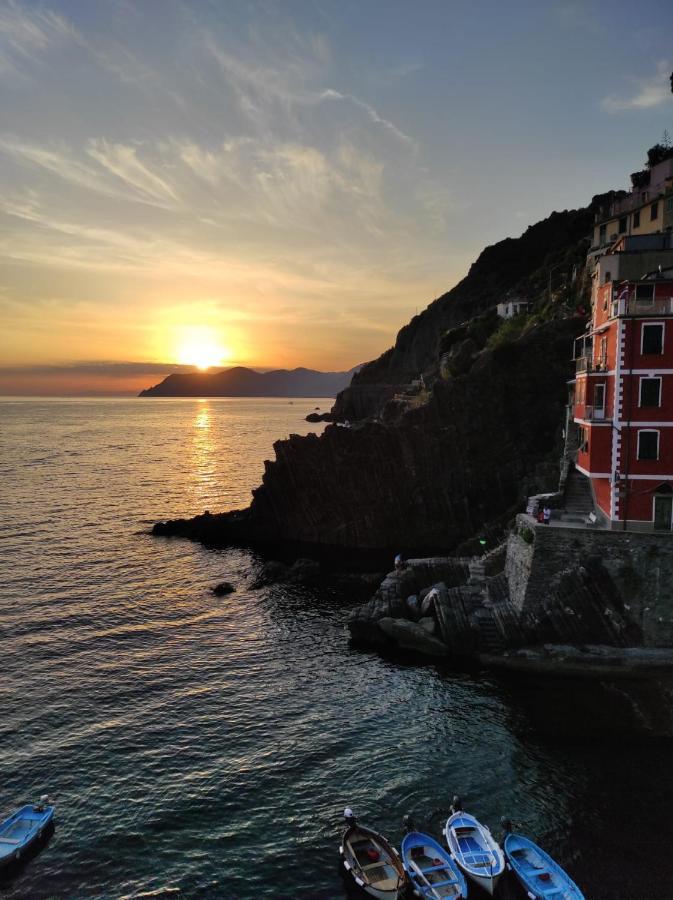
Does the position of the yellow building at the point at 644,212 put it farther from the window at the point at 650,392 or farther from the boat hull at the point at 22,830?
the boat hull at the point at 22,830

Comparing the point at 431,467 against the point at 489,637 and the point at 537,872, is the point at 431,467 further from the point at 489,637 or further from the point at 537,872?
the point at 537,872

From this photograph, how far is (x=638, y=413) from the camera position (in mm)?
37312

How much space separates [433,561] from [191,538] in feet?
116

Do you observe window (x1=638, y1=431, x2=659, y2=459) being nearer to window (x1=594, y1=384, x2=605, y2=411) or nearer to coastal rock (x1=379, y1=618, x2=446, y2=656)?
window (x1=594, y1=384, x2=605, y2=411)

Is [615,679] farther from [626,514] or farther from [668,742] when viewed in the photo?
[626,514]

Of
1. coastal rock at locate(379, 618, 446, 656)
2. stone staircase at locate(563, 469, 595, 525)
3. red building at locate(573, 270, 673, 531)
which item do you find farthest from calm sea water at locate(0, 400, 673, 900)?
stone staircase at locate(563, 469, 595, 525)

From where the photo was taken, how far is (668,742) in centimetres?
2903

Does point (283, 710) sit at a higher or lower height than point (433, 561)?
lower

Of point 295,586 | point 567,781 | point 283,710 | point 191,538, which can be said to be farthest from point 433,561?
point 191,538

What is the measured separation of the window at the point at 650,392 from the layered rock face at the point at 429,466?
82.9ft

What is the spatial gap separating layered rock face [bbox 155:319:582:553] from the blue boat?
1674 inches

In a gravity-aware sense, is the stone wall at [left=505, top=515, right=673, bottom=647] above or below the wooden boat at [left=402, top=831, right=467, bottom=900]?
above

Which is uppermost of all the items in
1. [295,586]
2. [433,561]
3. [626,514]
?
[626,514]

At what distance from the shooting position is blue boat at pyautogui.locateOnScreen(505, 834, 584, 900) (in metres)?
20.2
